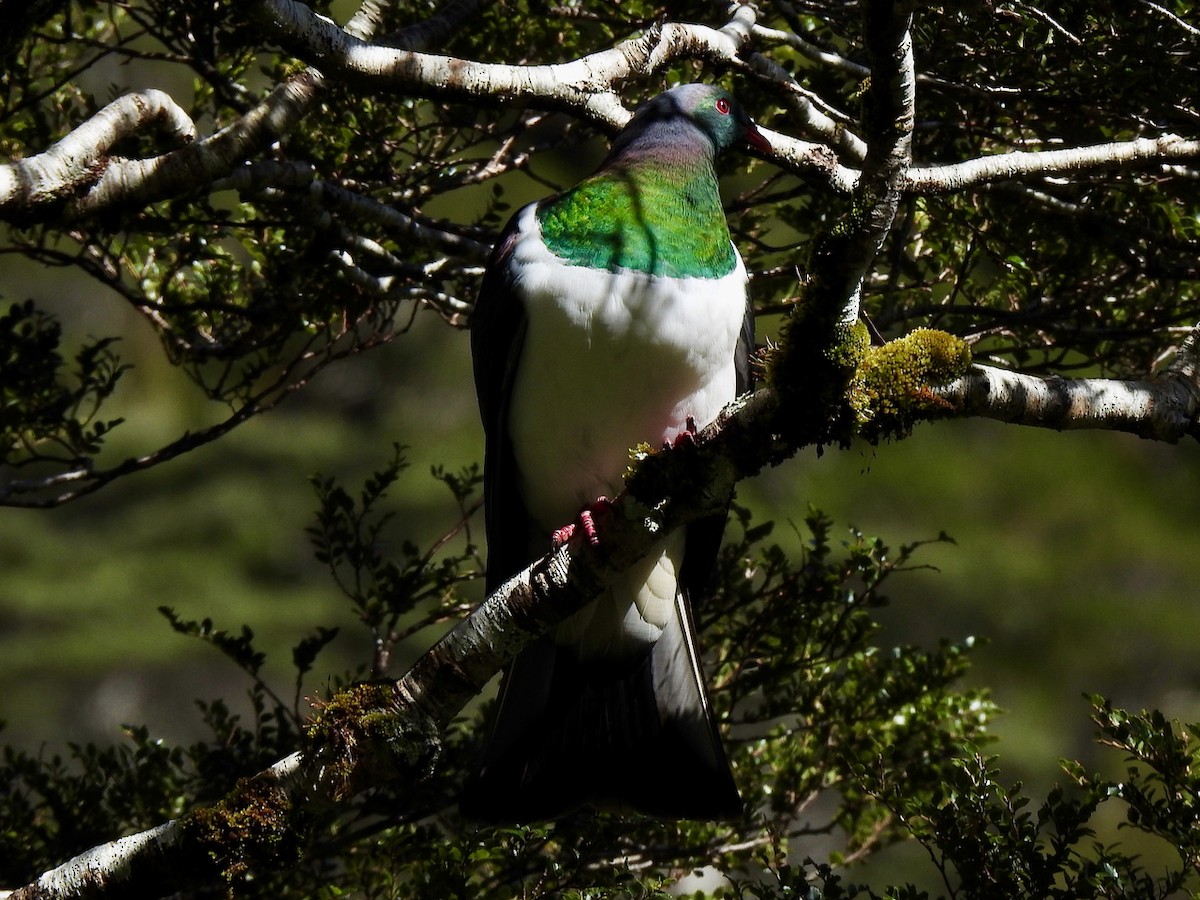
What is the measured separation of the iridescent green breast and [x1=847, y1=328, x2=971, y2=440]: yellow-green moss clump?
788mm

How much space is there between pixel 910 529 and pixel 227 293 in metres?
8.00

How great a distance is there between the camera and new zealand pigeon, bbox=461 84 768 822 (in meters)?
2.85

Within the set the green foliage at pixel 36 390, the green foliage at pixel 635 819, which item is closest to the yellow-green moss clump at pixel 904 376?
the green foliage at pixel 635 819

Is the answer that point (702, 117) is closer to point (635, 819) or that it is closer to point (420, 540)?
point (635, 819)

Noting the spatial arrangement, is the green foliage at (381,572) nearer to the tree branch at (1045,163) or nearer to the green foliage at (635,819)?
the green foliage at (635,819)

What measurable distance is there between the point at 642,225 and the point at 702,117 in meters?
0.53

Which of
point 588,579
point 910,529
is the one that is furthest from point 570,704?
point 910,529

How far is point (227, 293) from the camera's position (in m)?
3.88

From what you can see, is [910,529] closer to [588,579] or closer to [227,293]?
[227,293]

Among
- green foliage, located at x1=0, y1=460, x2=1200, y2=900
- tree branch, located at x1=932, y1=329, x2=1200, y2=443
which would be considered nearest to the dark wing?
green foliage, located at x1=0, y1=460, x2=1200, y2=900

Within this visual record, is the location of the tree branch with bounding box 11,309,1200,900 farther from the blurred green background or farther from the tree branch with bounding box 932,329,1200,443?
the blurred green background

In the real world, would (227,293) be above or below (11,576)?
above

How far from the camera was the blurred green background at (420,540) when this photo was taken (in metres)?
10.5

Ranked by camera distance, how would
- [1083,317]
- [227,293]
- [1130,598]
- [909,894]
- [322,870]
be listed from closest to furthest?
[909,894]
[322,870]
[1083,317]
[227,293]
[1130,598]
